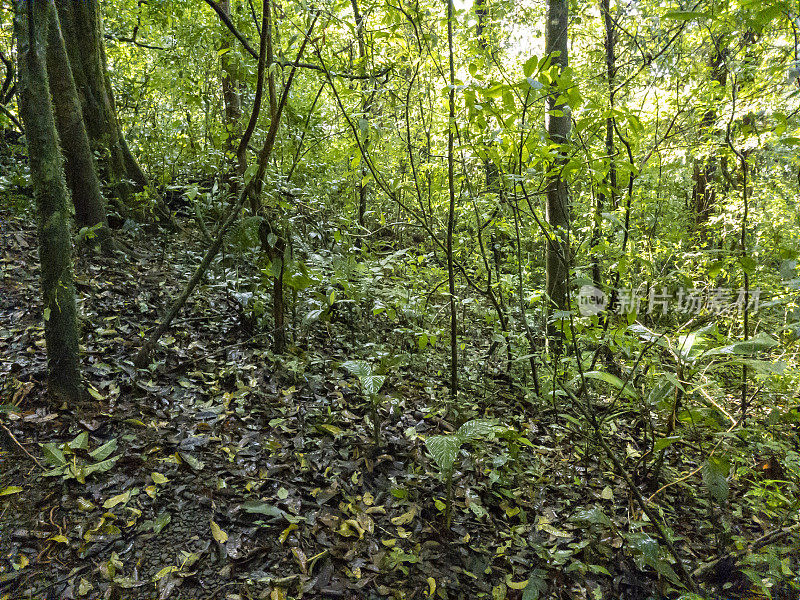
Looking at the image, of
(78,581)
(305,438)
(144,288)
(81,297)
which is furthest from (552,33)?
(78,581)

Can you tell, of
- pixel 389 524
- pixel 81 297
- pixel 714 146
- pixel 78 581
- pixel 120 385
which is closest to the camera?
pixel 78 581

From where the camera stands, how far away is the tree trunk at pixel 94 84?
4496mm

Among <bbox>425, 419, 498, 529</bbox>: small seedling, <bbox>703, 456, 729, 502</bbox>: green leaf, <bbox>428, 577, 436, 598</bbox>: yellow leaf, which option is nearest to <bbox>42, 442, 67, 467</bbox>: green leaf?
<bbox>425, 419, 498, 529</bbox>: small seedling

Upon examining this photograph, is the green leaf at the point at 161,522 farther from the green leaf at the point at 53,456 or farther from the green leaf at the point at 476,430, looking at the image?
the green leaf at the point at 476,430

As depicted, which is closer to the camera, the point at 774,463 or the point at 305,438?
the point at 305,438

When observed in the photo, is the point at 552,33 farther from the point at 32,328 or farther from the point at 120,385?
the point at 32,328

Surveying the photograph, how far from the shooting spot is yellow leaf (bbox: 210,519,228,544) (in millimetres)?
2281

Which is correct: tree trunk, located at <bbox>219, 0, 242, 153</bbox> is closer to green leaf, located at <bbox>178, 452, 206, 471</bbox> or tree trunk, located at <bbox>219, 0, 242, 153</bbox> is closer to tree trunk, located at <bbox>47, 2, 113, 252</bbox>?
tree trunk, located at <bbox>47, 2, 113, 252</bbox>

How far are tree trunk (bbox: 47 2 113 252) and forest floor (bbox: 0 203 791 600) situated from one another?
699 mm

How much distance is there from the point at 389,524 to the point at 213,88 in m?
4.24

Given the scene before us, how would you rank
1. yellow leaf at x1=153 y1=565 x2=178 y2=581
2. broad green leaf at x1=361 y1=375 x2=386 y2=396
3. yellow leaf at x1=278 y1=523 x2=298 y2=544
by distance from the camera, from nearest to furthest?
yellow leaf at x1=153 y1=565 x2=178 y2=581, yellow leaf at x1=278 y1=523 x2=298 y2=544, broad green leaf at x1=361 y1=375 x2=386 y2=396

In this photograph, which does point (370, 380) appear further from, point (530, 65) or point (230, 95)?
point (230, 95)

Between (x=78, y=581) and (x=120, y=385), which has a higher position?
(x=120, y=385)

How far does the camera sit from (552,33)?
3871 mm
